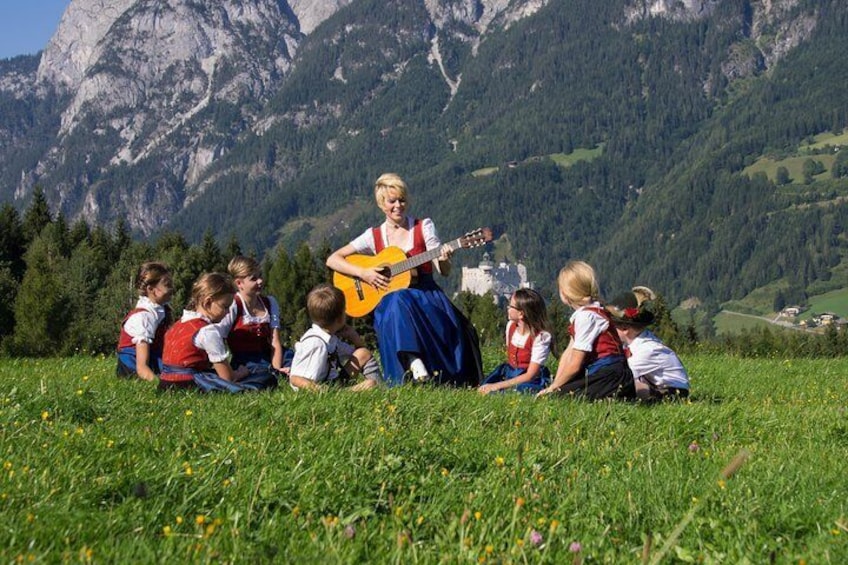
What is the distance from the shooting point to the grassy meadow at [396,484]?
4.49m

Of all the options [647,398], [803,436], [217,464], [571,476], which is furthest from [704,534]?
[647,398]

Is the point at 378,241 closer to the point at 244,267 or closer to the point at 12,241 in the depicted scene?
the point at 244,267

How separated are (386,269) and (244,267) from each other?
240cm

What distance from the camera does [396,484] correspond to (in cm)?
563

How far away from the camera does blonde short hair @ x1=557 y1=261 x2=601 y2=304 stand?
11.1 m

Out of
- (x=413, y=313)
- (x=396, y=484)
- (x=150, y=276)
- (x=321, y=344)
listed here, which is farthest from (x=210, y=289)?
(x=396, y=484)

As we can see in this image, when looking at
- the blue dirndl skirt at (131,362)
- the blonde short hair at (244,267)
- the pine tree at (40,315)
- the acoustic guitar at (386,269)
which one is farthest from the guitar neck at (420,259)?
the pine tree at (40,315)

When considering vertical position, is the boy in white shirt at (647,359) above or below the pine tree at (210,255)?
below

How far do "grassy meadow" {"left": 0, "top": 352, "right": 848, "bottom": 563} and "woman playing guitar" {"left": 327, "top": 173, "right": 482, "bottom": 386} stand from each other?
3014mm

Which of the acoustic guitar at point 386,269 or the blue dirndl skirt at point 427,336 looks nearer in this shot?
the acoustic guitar at point 386,269

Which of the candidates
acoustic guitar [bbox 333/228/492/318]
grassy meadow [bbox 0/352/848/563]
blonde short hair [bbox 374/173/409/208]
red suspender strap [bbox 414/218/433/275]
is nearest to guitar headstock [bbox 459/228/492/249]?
acoustic guitar [bbox 333/228/492/318]

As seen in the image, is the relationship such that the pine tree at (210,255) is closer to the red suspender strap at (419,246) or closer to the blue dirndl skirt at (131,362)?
the blue dirndl skirt at (131,362)

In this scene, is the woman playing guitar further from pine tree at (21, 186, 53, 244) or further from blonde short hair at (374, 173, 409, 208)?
pine tree at (21, 186, 53, 244)

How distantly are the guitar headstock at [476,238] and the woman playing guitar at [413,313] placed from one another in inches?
8.8
